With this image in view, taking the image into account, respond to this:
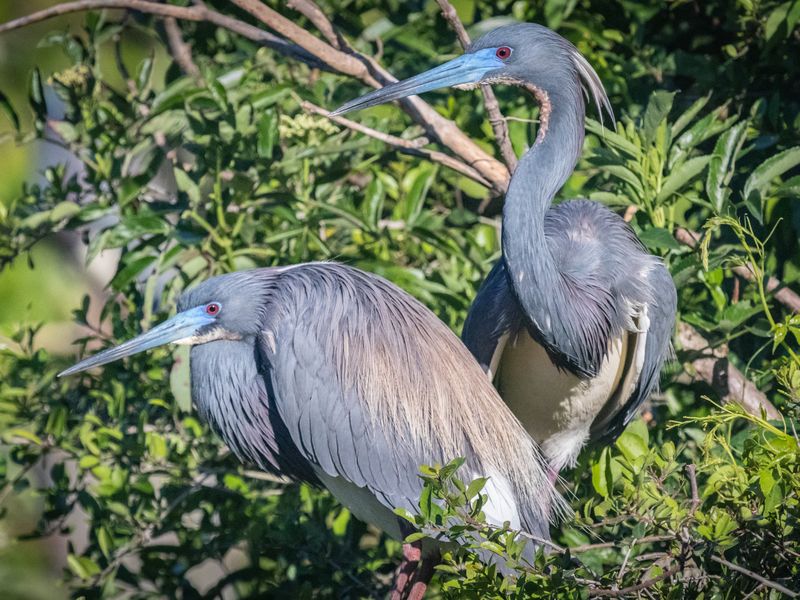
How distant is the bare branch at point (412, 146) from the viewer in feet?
10.8

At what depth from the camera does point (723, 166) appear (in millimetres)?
3039

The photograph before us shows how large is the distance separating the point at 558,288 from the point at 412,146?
74 cm

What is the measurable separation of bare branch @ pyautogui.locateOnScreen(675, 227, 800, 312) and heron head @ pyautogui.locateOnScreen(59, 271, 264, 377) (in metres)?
1.32

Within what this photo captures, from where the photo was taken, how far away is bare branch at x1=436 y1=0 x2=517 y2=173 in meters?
2.99

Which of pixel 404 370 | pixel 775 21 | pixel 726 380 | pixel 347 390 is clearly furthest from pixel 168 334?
pixel 775 21

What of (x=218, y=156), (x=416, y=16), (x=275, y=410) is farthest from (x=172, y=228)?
(x=416, y=16)

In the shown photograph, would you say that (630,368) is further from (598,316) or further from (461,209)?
(461,209)

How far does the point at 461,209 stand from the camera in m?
3.73

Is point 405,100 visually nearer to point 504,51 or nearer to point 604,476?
point 504,51

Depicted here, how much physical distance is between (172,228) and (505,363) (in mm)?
1148

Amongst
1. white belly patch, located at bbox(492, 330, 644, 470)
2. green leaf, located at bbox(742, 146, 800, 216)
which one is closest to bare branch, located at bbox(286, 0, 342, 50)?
white belly patch, located at bbox(492, 330, 644, 470)

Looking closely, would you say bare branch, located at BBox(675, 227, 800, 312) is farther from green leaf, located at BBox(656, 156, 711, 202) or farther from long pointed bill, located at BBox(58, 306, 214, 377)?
long pointed bill, located at BBox(58, 306, 214, 377)

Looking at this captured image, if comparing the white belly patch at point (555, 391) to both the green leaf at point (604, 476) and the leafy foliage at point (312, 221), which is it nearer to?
the leafy foliage at point (312, 221)

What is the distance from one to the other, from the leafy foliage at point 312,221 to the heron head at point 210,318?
0.99ft
